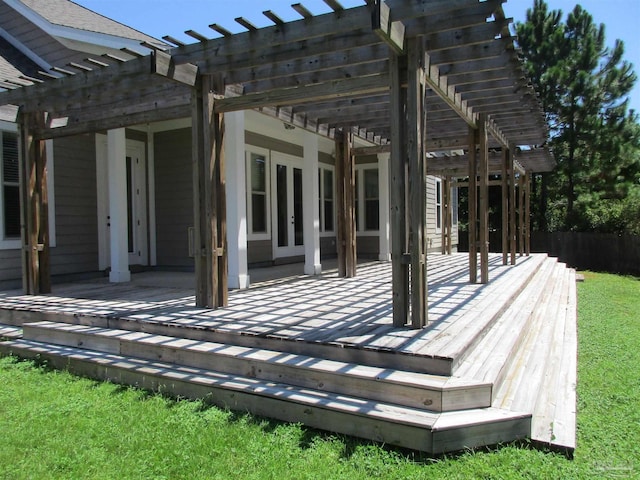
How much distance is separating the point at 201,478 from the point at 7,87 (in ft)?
19.0

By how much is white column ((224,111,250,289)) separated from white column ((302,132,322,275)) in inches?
73.9

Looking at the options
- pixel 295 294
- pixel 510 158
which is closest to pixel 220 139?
pixel 295 294

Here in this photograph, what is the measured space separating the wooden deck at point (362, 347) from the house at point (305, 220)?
0.7 inches

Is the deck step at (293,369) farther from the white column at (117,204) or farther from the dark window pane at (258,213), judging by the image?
the dark window pane at (258,213)

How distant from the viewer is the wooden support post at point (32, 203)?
20.5ft

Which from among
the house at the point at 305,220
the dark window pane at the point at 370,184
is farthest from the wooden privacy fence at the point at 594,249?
the house at the point at 305,220

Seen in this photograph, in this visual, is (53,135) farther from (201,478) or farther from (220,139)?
(201,478)

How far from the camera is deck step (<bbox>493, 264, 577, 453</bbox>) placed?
9.28ft

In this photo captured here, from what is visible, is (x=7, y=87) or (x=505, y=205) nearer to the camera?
(x=7, y=87)

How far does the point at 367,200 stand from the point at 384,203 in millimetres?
1339

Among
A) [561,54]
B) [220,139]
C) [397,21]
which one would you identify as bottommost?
[220,139]

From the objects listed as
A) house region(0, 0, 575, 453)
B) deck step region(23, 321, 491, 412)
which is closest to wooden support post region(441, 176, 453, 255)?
house region(0, 0, 575, 453)

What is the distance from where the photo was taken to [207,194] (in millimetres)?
4930

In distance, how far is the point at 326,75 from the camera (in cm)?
528
